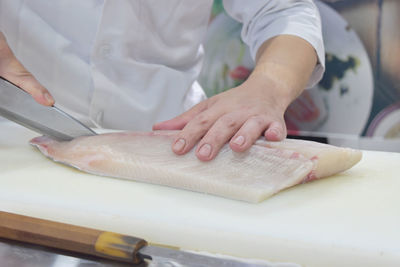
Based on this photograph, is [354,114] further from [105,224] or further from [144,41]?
[105,224]

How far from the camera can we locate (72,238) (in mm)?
665

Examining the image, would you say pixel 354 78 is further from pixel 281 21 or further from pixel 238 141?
pixel 238 141

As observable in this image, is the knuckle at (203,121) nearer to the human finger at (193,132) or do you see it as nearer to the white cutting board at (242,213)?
the human finger at (193,132)

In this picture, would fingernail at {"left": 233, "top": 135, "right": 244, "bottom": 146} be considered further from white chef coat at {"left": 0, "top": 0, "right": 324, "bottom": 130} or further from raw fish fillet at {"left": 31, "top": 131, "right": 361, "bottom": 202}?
white chef coat at {"left": 0, "top": 0, "right": 324, "bottom": 130}

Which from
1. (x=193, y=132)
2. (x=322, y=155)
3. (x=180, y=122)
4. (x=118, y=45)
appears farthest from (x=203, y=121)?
(x=118, y=45)

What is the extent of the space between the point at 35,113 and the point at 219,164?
472mm

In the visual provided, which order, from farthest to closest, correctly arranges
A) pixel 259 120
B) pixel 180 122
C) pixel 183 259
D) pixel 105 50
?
pixel 105 50 < pixel 180 122 < pixel 259 120 < pixel 183 259

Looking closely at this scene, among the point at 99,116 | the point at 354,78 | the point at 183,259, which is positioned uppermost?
the point at 183,259

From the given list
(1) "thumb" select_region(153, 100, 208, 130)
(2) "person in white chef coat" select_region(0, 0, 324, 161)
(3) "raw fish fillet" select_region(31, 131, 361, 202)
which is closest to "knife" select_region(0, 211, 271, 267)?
(3) "raw fish fillet" select_region(31, 131, 361, 202)

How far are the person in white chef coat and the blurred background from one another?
119cm

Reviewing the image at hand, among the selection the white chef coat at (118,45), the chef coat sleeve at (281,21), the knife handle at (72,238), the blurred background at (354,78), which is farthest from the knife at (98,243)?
the blurred background at (354,78)

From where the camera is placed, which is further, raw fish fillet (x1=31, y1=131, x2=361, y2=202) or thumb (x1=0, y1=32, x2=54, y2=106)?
thumb (x1=0, y1=32, x2=54, y2=106)

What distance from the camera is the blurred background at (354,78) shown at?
2.55 m

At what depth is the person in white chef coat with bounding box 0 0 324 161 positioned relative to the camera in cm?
135
